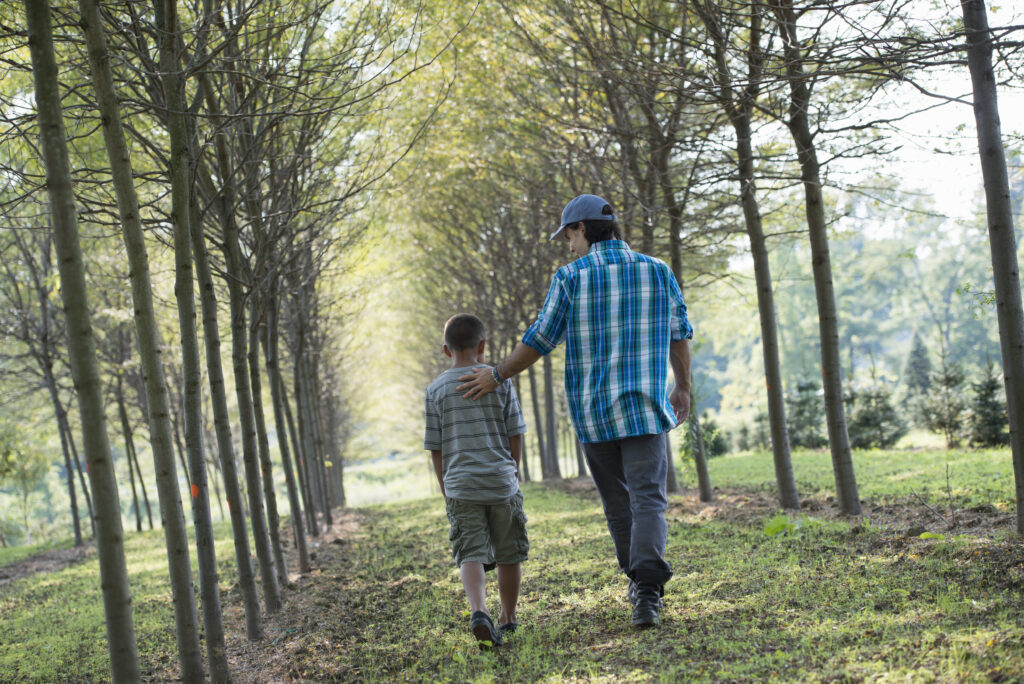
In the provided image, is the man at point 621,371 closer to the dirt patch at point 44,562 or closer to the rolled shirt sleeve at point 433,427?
the rolled shirt sleeve at point 433,427

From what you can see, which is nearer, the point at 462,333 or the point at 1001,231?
the point at 462,333

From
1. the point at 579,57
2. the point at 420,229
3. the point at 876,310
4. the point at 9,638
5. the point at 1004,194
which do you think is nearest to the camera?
the point at 1004,194

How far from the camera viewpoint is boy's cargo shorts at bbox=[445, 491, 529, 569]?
12.9 ft

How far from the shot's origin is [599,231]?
158 inches

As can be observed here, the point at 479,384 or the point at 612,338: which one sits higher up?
the point at 612,338

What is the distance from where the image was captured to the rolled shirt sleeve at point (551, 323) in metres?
3.81

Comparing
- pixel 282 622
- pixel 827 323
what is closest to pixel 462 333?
pixel 282 622

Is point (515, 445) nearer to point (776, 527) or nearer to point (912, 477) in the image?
point (776, 527)

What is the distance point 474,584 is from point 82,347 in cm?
217

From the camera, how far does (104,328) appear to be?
17234 mm

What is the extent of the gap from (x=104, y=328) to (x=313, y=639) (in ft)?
48.6

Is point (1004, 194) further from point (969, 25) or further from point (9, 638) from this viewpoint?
point (9, 638)

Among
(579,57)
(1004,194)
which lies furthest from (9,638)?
(1004,194)

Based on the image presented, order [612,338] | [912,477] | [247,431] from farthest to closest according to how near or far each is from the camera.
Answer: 1. [912,477]
2. [247,431]
3. [612,338]
